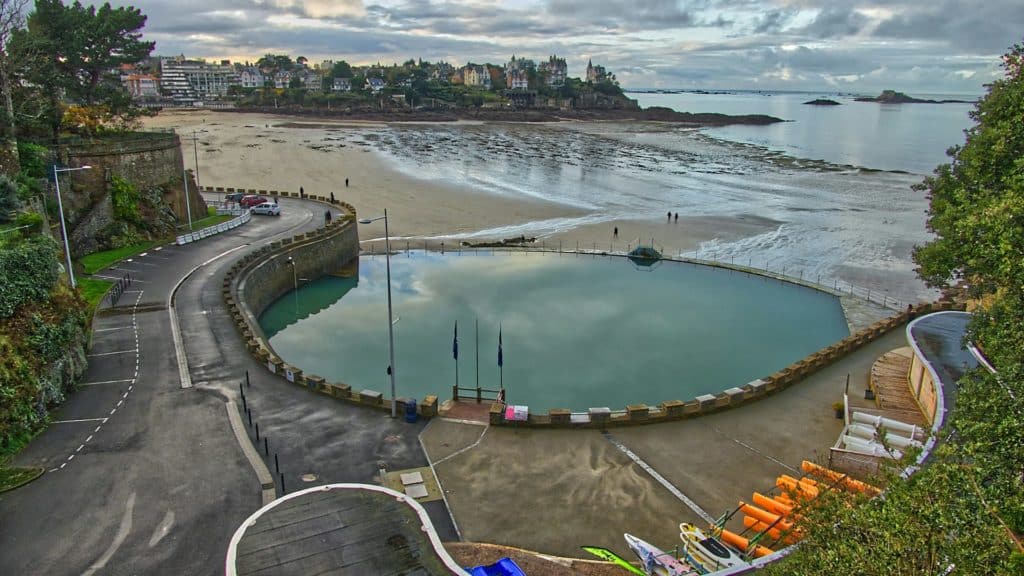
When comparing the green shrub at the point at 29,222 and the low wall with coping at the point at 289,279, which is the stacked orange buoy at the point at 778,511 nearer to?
the low wall with coping at the point at 289,279

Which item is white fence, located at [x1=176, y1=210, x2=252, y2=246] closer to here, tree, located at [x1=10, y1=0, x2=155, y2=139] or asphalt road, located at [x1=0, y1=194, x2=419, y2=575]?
tree, located at [x1=10, y1=0, x2=155, y2=139]

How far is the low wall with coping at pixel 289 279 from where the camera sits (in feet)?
78.0

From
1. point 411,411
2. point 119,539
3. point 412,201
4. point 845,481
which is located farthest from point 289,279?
point 845,481

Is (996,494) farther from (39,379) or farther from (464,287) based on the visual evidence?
(464,287)

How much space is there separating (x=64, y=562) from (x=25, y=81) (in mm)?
46048

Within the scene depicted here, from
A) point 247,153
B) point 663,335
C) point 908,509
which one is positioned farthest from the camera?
point 247,153

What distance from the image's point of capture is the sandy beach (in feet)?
202

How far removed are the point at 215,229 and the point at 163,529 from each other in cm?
3684

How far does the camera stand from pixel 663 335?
38.5 m

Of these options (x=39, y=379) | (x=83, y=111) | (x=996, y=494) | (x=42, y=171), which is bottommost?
(x=39, y=379)

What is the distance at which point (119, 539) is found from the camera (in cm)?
1609

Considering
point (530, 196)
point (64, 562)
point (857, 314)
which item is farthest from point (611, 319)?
point (530, 196)

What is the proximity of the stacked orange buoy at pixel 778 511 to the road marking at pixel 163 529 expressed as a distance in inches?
552

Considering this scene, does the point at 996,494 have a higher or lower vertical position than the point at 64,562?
higher
